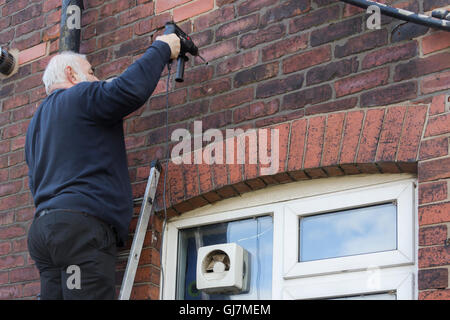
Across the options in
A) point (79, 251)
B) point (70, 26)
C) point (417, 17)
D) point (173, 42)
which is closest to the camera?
point (79, 251)

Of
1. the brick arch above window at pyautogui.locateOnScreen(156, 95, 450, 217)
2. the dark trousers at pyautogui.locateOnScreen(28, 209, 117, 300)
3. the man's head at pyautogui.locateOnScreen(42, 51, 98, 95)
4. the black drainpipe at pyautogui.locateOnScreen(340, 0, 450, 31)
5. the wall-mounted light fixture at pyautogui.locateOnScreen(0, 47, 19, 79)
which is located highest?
the wall-mounted light fixture at pyautogui.locateOnScreen(0, 47, 19, 79)

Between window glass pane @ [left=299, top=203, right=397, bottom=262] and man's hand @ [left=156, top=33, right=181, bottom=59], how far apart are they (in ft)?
3.18

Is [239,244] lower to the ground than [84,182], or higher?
lower

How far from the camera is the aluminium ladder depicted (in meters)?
3.49

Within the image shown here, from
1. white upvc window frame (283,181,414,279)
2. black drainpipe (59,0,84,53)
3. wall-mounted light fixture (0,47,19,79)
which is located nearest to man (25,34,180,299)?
white upvc window frame (283,181,414,279)

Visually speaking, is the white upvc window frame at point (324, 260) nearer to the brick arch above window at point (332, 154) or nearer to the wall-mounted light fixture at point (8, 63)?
the brick arch above window at point (332, 154)

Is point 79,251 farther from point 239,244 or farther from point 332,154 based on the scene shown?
point 332,154

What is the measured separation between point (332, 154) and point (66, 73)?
1302 mm

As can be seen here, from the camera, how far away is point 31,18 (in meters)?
4.86

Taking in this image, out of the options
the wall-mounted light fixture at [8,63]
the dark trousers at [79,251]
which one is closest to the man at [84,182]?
the dark trousers at [79,251]

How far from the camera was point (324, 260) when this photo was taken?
11.1 ft

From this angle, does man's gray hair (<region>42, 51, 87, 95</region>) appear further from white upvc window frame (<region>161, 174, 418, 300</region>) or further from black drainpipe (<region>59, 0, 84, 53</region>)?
white upvc window frame (<region>161, 174, 418, 300</region>)

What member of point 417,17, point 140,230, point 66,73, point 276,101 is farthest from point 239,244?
point 417,17

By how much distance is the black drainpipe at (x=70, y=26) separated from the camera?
437 centimetres
